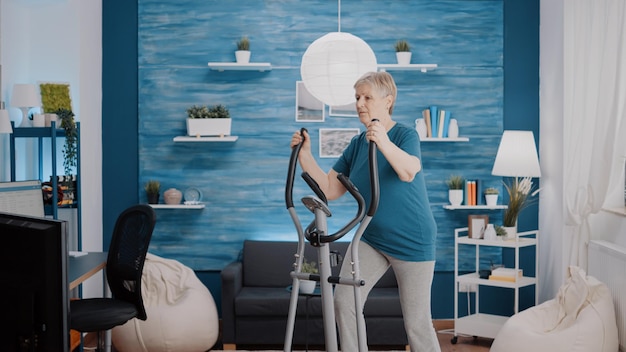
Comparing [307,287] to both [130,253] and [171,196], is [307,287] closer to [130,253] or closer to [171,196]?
[130,253]

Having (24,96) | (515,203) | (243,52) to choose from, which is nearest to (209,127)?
(243,52)

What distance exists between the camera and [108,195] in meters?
5.71

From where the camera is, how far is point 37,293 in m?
1.25

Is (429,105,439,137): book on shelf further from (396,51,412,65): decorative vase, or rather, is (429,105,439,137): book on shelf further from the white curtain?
the white curtain

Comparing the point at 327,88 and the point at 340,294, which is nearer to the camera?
the point at 340,294

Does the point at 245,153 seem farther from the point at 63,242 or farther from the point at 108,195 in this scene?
the point at 63,242

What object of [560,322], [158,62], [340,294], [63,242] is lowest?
[560,322]

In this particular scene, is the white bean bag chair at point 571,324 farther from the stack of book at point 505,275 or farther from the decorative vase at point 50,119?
the decorative vase at point 50,119

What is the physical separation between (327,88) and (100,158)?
2253 millimetres

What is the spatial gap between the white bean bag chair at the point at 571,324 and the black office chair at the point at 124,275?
2.14 m

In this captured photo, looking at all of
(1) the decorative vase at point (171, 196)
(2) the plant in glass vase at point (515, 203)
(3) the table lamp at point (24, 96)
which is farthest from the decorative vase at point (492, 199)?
(3) the table lamp at point (24, 96)

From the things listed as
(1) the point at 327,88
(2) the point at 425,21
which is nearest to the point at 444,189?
(2) the point at 425,21

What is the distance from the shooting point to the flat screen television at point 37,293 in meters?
1.23

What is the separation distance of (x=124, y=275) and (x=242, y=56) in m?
2.26
